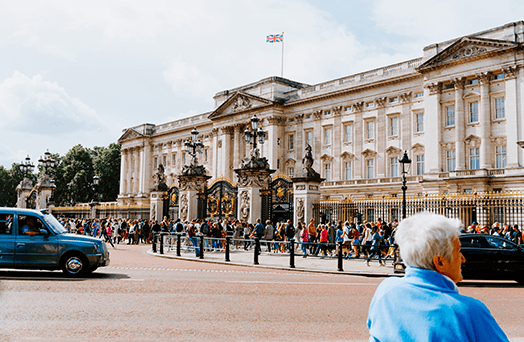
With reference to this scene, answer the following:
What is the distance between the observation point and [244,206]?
26.6 m

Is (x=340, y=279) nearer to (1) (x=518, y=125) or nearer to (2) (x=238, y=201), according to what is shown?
(2) (x=238, y=201)

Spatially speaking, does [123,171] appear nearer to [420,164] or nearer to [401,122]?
[401,122]

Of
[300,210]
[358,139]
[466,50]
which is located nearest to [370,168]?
[358,139]

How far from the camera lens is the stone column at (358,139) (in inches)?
2112

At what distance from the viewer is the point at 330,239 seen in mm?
23469

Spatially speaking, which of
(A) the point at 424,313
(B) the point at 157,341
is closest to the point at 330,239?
(B) the point at 157,341

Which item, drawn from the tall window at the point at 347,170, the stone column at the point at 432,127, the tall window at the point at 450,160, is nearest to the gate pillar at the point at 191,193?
the stone column at the point at 432,127

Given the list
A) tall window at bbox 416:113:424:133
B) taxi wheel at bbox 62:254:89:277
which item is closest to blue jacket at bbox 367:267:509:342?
taxi wheel at bbox 62:254:89:277

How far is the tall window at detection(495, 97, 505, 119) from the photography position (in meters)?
41.9

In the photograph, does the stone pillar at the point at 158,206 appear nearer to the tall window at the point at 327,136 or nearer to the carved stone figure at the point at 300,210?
the carved stone figure at the point at 300,210

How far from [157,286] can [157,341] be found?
203 inches

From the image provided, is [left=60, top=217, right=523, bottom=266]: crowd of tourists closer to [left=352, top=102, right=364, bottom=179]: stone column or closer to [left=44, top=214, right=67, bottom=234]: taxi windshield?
[left=44, top=214, right=67, bottom=234]: taxi windshield

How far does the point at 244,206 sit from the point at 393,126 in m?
29.7

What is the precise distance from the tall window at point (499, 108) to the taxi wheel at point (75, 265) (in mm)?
38966
